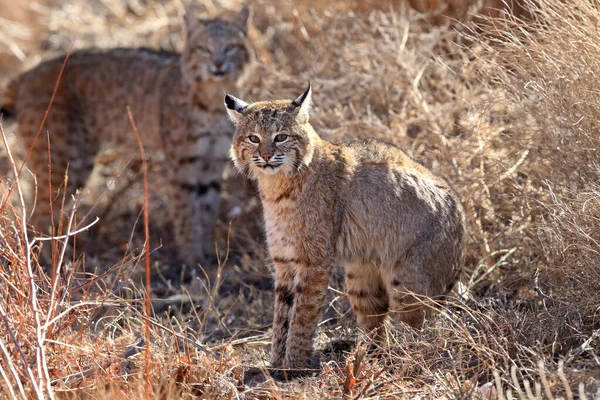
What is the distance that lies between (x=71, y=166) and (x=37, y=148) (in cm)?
40

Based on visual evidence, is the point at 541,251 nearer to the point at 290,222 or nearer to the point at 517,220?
the point at 517,220

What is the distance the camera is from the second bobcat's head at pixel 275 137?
4.94m

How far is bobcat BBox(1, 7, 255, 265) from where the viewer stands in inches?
328

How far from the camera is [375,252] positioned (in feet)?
17.0

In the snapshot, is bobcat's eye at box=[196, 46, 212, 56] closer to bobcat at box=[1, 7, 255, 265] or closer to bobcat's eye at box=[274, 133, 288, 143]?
bobcat at box=[1, 7, 255, 265]

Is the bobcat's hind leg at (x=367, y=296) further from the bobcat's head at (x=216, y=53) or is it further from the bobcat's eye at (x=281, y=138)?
the bobcat's head at (x=216, y=53)

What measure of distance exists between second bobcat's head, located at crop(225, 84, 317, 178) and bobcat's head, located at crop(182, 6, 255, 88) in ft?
10.3

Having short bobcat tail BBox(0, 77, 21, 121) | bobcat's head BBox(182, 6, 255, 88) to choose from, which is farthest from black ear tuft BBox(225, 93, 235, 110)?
short bobcat tail BBox(0, 77, 21, 121)

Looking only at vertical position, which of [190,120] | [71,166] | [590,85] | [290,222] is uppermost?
[590,85]

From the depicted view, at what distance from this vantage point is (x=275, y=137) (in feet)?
16.3

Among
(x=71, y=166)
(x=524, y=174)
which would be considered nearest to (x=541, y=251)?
(x=524, y=174)

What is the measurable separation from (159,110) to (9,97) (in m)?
1.80

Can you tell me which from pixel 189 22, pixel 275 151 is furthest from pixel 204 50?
pixel 275 151

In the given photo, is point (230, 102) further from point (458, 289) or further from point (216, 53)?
point (216, 53)
